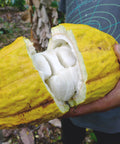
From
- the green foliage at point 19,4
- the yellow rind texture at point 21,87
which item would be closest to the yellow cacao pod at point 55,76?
the yellow rind texture at point 21,87

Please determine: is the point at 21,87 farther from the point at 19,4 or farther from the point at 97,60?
the point at 19,4

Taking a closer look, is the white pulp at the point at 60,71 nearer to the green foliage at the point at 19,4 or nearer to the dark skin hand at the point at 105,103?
the dark skin hand at the point at 105,103

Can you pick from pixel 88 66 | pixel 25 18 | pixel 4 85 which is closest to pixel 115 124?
pixel 88 66

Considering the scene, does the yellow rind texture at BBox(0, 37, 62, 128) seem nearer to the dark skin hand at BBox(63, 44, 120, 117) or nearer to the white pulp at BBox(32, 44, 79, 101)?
the white pulp at BBox(32, 44, 79, 101)

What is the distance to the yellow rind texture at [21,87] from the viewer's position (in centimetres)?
81

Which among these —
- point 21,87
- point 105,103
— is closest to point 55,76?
point 21,87

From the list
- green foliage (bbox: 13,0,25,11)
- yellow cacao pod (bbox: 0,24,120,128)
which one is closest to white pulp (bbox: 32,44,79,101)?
yellow cacao pod (bbox: 0,24,120,128)

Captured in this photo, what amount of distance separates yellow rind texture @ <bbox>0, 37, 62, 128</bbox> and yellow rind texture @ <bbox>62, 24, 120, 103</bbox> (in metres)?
0.30

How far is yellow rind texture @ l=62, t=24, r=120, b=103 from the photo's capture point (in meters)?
0.91

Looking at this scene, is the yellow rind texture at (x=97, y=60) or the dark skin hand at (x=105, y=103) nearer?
the yellow rind texture at (x=97, y=60)

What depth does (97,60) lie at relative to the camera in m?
0.93

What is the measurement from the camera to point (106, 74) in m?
0.98

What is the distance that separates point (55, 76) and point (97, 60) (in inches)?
12.2

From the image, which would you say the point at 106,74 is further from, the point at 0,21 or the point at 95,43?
the point at 0,21
